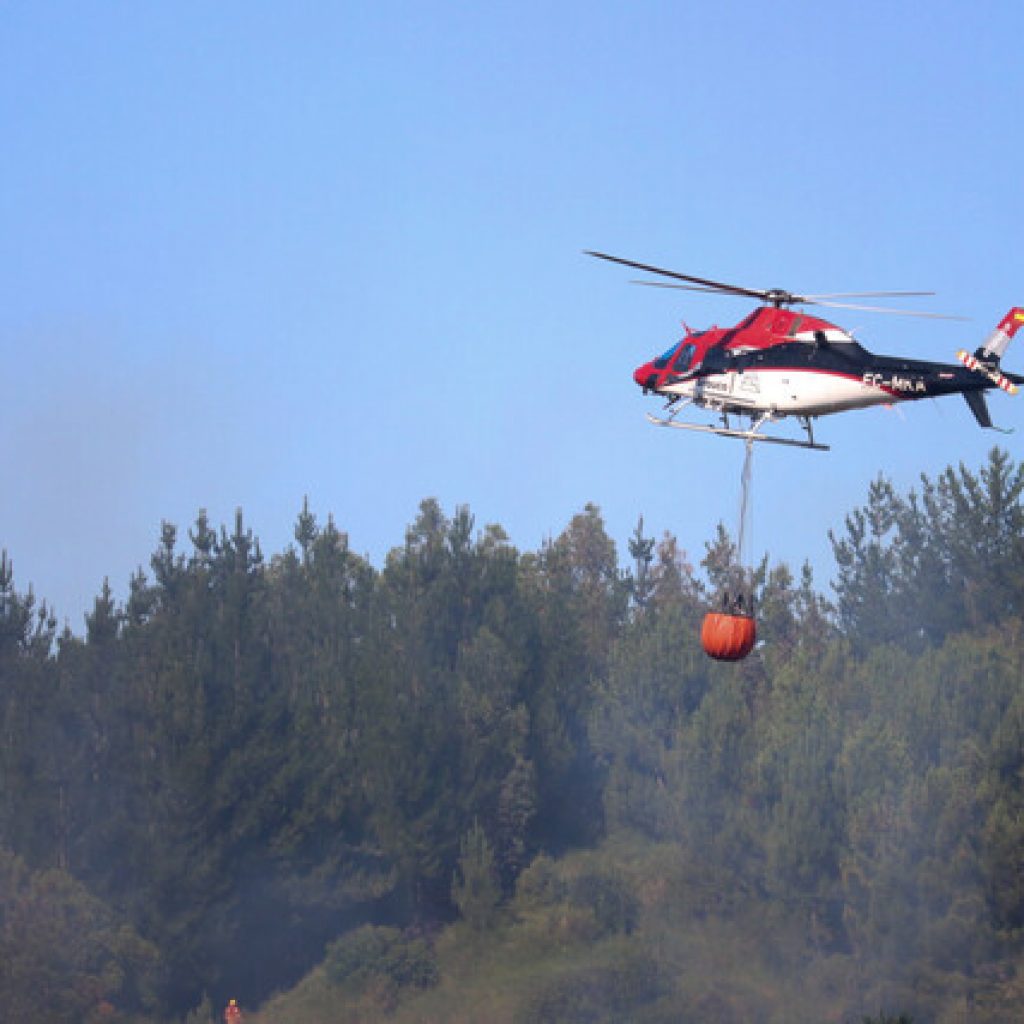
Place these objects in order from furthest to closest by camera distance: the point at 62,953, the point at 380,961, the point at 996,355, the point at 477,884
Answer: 1. the point at 477,884
2. the point at 380,961
3. the point at 62,953
4. the point at 996,355

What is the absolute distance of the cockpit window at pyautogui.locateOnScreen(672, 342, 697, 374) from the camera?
31366mm

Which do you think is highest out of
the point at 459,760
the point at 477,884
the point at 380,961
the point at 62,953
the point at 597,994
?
the point at 459,760

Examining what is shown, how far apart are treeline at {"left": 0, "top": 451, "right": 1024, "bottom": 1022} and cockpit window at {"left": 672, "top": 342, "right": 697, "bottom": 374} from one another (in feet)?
71.8

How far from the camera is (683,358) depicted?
104 ft

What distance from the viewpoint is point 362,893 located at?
56000 mm

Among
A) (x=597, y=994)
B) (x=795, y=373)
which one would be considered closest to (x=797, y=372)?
(x=795, y=373)

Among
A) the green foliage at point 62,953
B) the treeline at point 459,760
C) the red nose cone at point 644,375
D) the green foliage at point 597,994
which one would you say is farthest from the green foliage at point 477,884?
→ the red nose cone at point 644,375

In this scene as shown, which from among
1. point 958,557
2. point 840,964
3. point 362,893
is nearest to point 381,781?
point 362,893

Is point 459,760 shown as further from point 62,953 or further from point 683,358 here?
point 683,358

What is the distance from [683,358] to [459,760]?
100 ft

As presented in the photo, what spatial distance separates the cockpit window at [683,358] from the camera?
31.4m

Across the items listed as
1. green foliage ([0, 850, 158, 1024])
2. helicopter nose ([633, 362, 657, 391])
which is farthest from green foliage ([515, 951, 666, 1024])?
helicopter nose ([633, 362, 657, 391])

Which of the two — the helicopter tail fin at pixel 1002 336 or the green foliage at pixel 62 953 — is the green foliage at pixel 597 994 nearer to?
the green foliage at pixel 62 953

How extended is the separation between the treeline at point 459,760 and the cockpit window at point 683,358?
21879 millimetres
